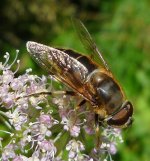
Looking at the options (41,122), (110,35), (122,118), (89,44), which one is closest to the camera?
(41,122)

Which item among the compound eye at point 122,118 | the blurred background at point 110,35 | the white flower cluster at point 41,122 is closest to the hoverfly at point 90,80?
the compound eye at point 122,118

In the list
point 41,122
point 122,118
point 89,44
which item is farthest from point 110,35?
point 41,122

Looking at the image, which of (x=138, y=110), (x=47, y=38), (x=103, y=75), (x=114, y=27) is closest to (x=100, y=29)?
(x=114, y=27)

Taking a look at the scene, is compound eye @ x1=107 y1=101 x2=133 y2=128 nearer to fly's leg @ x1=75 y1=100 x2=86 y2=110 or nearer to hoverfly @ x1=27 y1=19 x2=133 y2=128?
hoverfly @ x1=27 y1=19 x2=133 y2=128

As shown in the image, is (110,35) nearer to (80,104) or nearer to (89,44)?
(89,44)

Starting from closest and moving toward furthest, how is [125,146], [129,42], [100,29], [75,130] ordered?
[75,130] → [125,146] → [129,42] → [100,29]

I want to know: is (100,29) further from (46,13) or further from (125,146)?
(125,146)

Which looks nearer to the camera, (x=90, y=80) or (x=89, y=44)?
(x=90, y=80)
